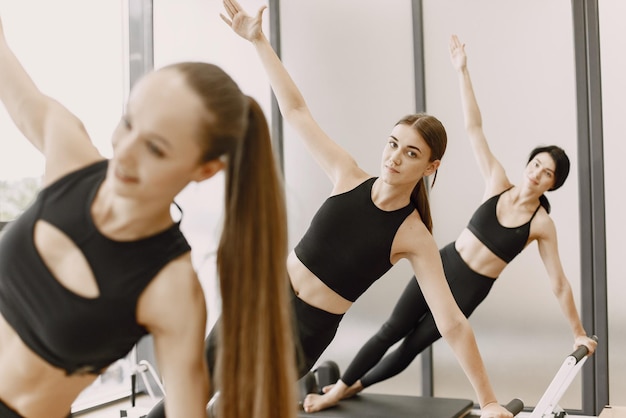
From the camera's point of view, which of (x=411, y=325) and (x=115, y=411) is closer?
(x=411, y=325)

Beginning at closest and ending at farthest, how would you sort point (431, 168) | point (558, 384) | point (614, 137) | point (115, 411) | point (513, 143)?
1. point (431, 168)
2. point (558, 384)
3. point (614, 137)
4. point (115, 411)
5. point (513, 143)

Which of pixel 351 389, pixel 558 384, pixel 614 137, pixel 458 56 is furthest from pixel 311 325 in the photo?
pixel 614 137

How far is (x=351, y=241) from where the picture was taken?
2.36 meters

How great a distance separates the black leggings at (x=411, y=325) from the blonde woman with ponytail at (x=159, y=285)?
251 centimetres

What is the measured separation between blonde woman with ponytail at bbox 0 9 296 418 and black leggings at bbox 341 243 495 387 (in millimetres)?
2512

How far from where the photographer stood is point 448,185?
4.53 meters

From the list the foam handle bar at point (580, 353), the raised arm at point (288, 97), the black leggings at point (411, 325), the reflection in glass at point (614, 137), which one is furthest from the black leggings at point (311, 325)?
the reflection in glass at point (614, 137)

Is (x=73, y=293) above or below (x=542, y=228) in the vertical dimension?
above

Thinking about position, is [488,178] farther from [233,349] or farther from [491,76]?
[233,349]

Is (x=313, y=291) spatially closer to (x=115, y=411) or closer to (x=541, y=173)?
(x=541, y=173)

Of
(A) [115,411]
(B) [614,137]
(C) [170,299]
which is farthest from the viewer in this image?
(A) [115,411]

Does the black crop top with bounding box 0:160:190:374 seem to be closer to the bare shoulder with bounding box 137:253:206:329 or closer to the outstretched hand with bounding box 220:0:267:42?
the bare shoulder with bounding box 137:253:206:329

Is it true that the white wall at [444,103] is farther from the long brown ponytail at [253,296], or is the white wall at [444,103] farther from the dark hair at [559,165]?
the long brown ponytail at [253,296]

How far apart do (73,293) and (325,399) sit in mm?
2869
